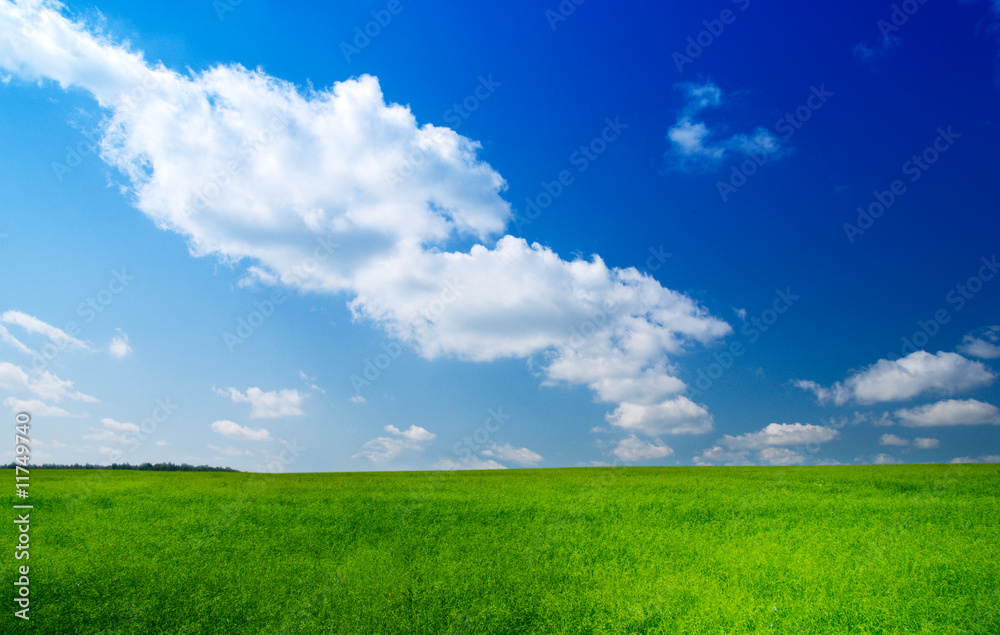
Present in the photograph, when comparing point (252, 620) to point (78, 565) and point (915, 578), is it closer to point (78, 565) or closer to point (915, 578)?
point (78, 565)

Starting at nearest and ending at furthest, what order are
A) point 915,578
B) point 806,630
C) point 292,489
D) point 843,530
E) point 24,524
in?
point 806,630
point 915,578
point 843,530
point 24,524
point 292,489

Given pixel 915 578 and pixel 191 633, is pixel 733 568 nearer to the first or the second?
pixel 915 578

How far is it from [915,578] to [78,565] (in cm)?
2179

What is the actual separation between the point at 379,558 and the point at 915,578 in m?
13.8

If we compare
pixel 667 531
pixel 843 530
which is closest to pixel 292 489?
pixel 667 531

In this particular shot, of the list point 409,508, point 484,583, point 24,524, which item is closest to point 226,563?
point 409,508

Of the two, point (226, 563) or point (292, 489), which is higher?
point (292, 489)

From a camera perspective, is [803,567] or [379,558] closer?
[803,567]

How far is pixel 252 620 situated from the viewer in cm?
1178

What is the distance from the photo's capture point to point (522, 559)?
46.8ft

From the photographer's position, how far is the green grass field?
11711mm

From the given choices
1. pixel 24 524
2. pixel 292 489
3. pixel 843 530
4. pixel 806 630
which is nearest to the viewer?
pixel 806 630

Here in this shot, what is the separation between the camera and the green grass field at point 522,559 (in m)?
11.7

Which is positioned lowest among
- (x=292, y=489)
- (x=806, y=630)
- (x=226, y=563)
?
(x=806, y=630)
